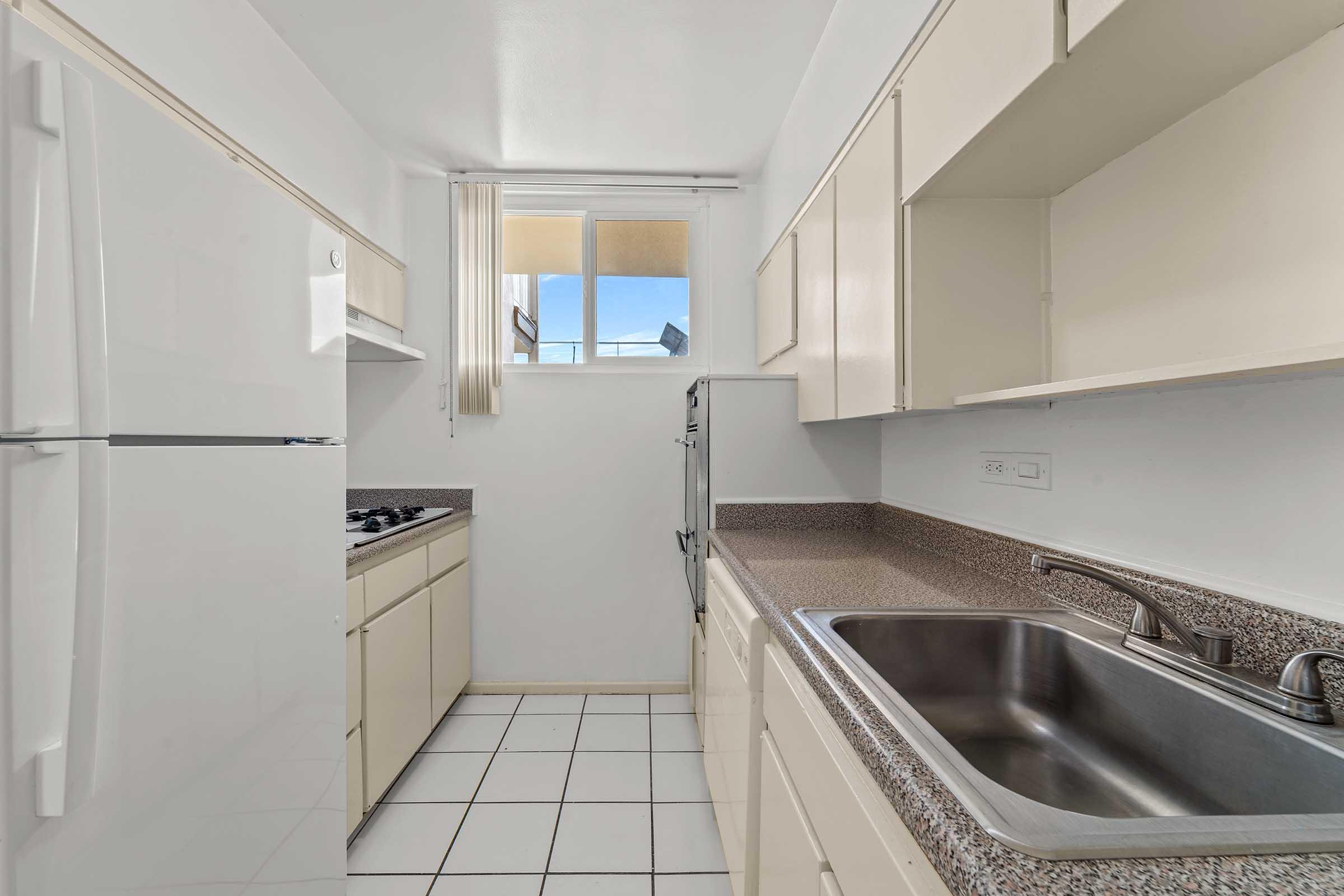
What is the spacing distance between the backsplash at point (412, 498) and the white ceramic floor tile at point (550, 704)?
0.98m

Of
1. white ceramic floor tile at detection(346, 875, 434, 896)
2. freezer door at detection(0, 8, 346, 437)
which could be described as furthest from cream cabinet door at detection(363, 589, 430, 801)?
freezer door at detection(0, 8, 346, 437)

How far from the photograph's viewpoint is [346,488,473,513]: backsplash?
9.24 feet

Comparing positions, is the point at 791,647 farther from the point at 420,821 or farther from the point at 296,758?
the point at 420,821

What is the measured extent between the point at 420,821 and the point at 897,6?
269cm

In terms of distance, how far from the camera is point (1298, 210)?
0.77 meters

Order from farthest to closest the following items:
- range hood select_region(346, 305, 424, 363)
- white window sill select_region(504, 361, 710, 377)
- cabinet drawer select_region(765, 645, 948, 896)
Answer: white window sill select_region(504, 361, 710, 377) < range hood select_region(346, 305, 424, 363) < cabinet drawer select_region(765, 645, 948, 896)

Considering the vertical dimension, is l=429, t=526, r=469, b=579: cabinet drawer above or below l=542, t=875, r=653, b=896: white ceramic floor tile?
above

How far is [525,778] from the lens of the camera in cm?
214

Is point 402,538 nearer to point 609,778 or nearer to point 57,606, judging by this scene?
point 609,778

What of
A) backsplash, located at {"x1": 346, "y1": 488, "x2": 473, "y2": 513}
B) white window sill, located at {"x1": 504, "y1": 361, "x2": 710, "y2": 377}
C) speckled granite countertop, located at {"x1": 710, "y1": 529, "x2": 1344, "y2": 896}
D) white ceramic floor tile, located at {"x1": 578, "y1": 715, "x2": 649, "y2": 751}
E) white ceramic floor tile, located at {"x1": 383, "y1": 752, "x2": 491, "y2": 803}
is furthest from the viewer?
white window sill, located at {"x1": 504, "y1": 361, "x2": 710, "y2": 377}

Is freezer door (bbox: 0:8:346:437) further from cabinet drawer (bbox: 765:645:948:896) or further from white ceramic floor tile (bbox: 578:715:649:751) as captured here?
white ceramic floor tile (bbox: 578:715:649:751)

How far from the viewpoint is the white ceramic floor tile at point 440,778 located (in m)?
2.01

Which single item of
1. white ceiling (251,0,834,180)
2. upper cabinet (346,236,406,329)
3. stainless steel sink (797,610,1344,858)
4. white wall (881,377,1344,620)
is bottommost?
stainless steel sink (797,610,1344,858)

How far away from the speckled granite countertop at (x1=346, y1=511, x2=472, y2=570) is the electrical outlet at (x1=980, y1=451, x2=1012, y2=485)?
1.72 meters
